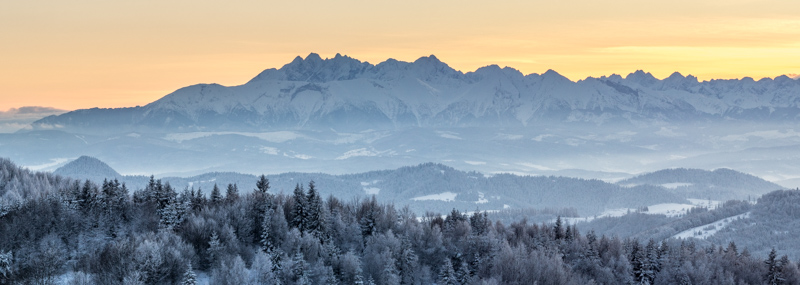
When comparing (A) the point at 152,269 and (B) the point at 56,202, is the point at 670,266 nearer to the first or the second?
(A) the point at 152,269

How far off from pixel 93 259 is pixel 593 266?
8523 cm

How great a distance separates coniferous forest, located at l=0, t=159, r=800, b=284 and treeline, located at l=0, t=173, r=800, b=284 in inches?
9.0

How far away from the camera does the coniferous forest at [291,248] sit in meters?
122

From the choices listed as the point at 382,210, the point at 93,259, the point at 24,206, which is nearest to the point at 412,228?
the point at 382,210

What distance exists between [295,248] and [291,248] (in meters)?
1.26

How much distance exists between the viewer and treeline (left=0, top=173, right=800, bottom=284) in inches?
4825

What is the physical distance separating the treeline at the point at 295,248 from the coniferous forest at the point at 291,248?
229 mm

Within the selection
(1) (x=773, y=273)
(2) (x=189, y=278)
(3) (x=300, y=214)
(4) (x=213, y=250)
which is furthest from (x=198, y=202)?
(1) (x=773, y=273)

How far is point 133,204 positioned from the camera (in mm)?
150625

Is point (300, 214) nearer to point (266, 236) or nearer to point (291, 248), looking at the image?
point (266, 236)

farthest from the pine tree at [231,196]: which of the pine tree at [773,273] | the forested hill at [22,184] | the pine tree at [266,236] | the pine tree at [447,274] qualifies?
the pine tree at [773,273]

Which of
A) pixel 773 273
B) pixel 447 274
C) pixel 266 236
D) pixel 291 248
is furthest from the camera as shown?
pixel 773 273

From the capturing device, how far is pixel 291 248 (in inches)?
5330

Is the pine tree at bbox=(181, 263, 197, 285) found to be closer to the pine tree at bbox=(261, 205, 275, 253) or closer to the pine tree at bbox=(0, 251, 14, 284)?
the pine tree at bbox=(261, 205, 275, 253)
